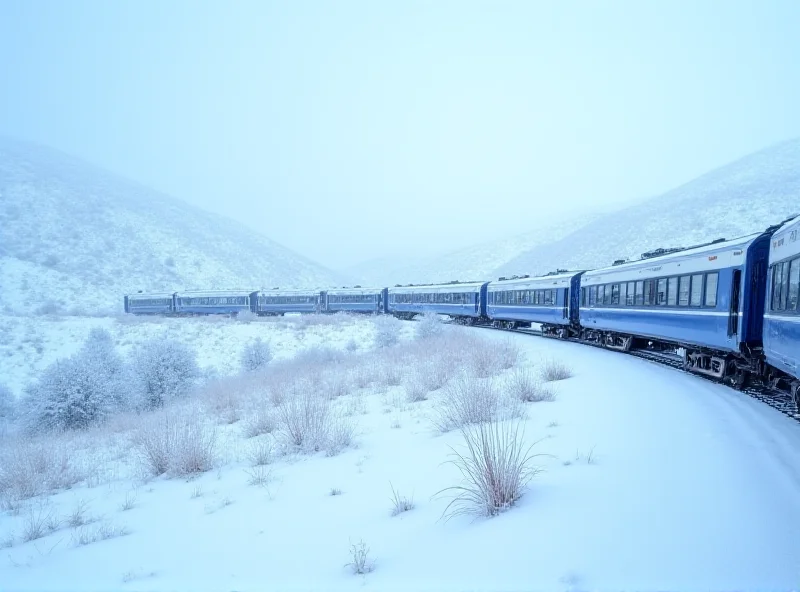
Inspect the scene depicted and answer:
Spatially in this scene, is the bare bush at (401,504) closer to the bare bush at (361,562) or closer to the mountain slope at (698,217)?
the bare bush at (361,562)

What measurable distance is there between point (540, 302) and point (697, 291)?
12.8 m

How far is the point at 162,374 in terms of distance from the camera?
1819 centimetres

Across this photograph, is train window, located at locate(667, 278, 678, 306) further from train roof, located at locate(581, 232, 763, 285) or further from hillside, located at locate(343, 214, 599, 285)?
hillside, located at locate(343, 214, 599, 285)

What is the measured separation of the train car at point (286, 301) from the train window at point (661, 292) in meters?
37.2

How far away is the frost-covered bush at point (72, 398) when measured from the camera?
1482cm

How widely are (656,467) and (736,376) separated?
7.93 m

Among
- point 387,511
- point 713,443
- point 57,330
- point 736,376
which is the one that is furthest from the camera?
point 57,330

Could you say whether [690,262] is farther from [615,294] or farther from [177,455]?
[177,455]

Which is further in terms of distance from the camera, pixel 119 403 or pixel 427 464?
pixel 119 403

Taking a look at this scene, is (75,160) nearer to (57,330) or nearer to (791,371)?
(57,330)

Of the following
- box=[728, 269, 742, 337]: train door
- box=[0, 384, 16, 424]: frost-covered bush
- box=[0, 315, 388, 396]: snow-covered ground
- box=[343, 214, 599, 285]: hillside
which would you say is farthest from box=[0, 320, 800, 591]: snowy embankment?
box=[343, 214, 599, 285]: hillside

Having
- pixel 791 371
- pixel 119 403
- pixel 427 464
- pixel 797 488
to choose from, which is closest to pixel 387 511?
pixel 427 464

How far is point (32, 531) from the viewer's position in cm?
584

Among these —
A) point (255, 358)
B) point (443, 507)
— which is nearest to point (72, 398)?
point (255, 358)
